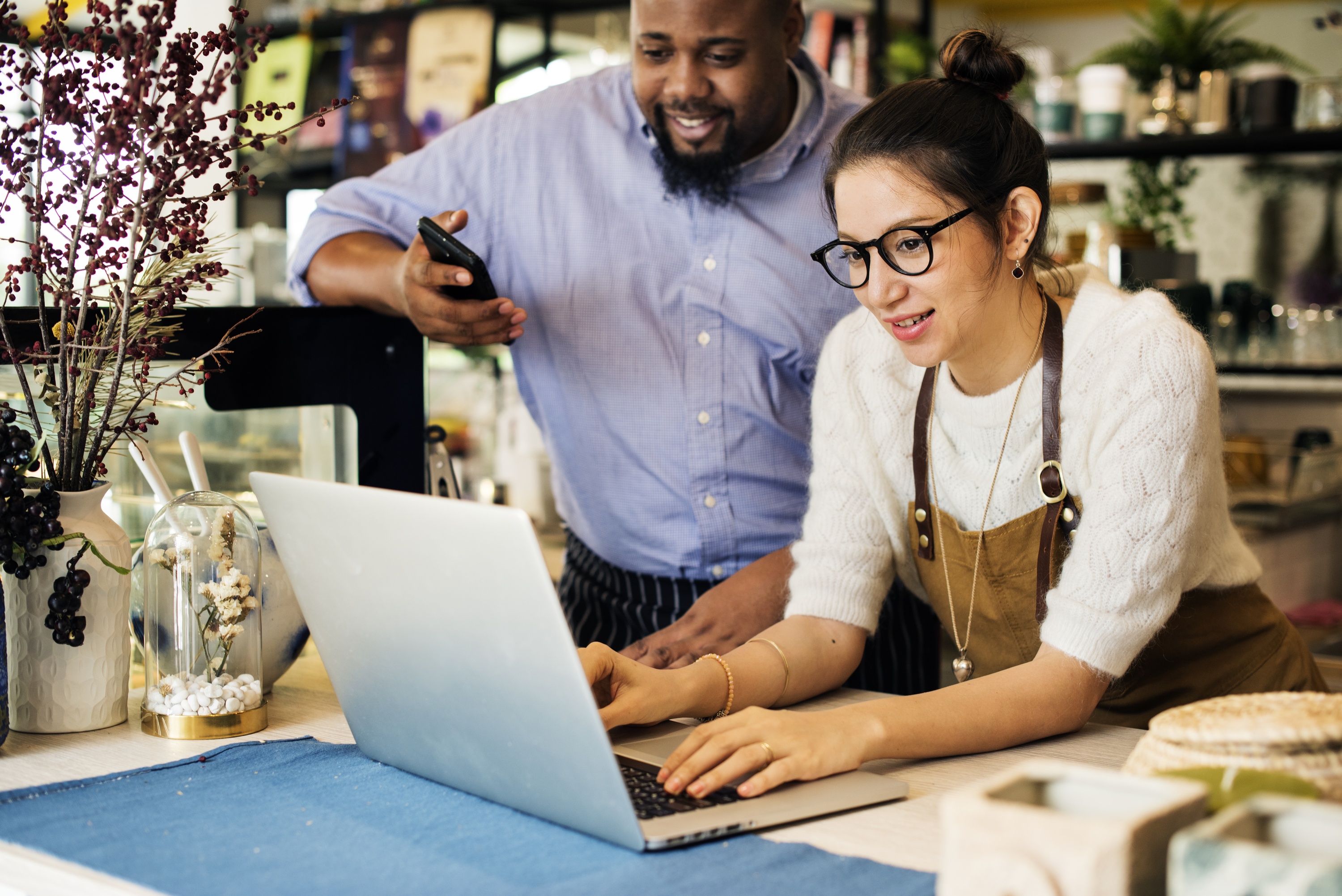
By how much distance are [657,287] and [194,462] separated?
0.75 meters

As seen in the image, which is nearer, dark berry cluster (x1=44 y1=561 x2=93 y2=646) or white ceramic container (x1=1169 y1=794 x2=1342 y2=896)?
white ceramic container (x1=1169 y1=794 x2=1342 y2=896)

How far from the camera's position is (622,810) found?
3.00 ft

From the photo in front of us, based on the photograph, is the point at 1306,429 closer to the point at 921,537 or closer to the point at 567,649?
the point at 921,537

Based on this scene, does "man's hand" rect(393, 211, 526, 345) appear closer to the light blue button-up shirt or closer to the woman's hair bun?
the light blue button-up shirt

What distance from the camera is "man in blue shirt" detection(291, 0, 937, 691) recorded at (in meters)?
1.89

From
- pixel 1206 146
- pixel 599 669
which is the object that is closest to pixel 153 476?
pixel 599 669

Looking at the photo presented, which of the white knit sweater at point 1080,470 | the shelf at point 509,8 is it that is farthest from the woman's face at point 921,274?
the shelf at point 509,8

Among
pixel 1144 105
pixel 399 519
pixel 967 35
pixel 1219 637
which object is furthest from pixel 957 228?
pixel 1144 105

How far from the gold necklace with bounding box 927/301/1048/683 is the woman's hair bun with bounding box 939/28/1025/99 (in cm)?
24

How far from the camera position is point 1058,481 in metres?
1.37

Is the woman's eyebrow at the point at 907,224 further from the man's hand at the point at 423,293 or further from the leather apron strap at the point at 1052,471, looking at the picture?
the man's hand at the point at 423,293

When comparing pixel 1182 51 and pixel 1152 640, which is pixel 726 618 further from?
pixel 1182 51

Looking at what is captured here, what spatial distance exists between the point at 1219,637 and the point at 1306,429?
2.06 m

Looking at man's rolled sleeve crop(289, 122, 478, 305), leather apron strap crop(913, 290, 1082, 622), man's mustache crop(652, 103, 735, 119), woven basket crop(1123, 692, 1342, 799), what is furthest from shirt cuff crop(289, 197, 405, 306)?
woven basket crop(1123, 692, 1342, 799)
